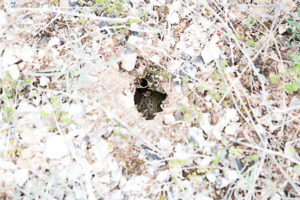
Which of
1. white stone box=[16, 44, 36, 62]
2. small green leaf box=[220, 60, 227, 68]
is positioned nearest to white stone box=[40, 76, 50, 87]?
white stone box=[16, 44, 36, 62]

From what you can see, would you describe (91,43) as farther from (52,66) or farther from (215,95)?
(215,95)

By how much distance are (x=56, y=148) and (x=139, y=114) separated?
0.57 m

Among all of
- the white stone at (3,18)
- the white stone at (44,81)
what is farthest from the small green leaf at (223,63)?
the white stone at (3,18)

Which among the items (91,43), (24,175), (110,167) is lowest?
(24,175)

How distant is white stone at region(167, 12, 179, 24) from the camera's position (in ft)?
6.34

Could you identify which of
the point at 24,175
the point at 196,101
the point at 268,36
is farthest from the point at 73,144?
the point at 268,36

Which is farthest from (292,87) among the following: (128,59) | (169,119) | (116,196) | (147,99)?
(116,196)

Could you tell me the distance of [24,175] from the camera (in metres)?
1.73

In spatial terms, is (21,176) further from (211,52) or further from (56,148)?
(211,52)

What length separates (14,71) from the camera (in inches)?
73.8

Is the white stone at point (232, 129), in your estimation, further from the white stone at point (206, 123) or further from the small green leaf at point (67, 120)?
the small green leaf at point (67, 120)

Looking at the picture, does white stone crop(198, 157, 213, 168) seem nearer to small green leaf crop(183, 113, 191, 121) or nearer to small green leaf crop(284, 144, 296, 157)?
small green leaf crop(183, 113, 191, 121)

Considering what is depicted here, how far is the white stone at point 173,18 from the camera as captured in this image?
6.34 feet

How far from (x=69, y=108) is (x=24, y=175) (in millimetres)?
496
